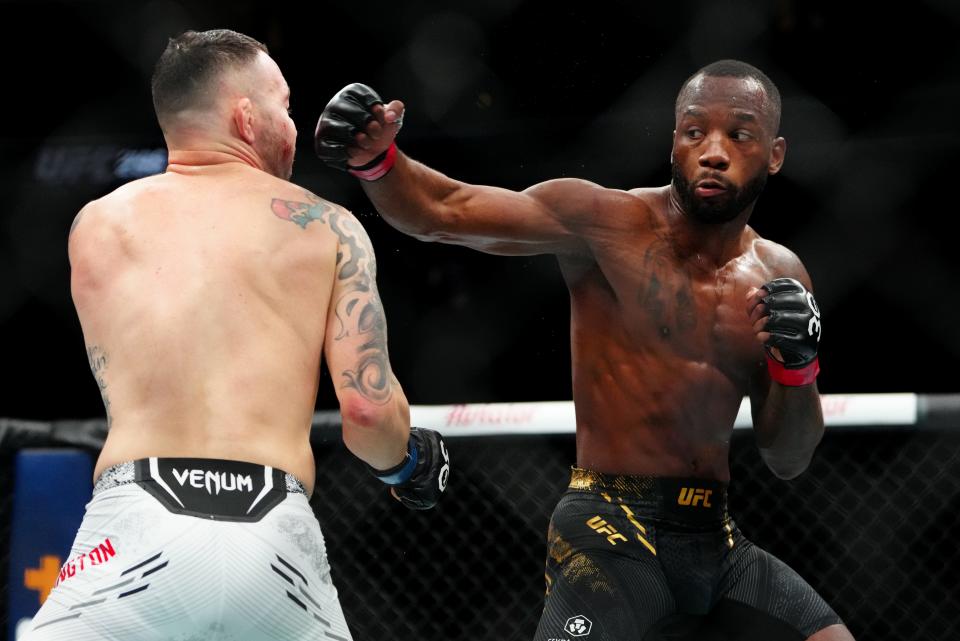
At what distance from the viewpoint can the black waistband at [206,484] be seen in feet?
4.73

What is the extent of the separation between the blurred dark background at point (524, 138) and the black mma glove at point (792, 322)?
121 cm

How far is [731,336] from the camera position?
2271 mm

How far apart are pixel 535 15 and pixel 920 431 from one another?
156 centimetres

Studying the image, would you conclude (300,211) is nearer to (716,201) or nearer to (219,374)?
(219,374)

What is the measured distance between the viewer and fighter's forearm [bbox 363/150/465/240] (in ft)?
6.91

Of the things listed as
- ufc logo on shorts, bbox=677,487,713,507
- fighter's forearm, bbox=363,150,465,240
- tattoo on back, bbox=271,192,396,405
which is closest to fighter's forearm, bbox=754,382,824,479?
ufc logo on shorts, bbox=677,487,713,507

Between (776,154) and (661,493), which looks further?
(776,154)

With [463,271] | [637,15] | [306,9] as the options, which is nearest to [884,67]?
[637,15]

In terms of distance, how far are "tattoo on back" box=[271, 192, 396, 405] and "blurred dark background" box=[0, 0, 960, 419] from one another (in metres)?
1.70

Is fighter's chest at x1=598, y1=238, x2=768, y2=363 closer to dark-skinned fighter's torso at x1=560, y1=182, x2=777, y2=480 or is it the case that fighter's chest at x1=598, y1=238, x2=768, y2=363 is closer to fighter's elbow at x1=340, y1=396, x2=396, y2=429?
Answer: dark-skinned fighter's torso at x1=560, y1=182, x2=777, y2=480

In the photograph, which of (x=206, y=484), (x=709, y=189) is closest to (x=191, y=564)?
(x=206, y=484)

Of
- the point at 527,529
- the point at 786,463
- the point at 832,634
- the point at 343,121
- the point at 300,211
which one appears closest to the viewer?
the point at 300,211

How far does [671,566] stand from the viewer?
7.00 feet

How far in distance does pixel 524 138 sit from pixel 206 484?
2.01 metres
